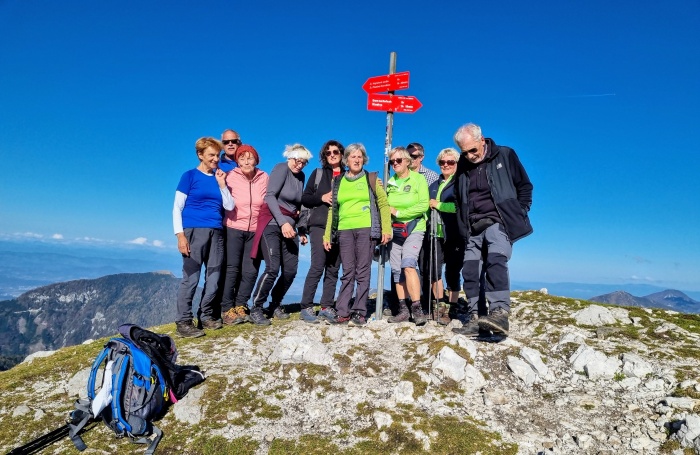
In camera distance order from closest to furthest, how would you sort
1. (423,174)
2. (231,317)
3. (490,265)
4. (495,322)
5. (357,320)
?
(495,322)
(490,265)
(357,320)
(231,317)
(423,174)

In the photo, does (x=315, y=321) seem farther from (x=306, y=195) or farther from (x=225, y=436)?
(x=225, y=436)

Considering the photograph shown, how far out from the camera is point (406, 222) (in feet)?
25.5

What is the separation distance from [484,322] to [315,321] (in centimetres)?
372

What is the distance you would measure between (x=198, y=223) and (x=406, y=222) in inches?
163

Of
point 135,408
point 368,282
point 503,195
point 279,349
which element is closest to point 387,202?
point 368,282

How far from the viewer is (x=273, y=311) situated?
351 inches

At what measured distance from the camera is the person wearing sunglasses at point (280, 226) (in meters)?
7.91

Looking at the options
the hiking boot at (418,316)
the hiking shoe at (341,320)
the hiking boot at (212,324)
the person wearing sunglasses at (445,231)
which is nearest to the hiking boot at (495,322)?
the hiking boot at (418,316)

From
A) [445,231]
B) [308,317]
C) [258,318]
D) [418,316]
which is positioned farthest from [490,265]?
[258,318]

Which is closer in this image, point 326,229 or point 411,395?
point 411,395

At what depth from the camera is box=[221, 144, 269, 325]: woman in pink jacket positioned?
7.95 meters

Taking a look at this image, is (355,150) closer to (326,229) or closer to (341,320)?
(326,229)

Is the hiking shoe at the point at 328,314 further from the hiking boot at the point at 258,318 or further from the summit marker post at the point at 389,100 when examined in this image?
the summit marker post at the point at 389,100

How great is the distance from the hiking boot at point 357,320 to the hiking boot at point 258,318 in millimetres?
1806
